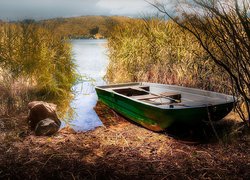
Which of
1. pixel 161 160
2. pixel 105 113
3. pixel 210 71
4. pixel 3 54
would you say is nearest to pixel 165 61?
pixel 210 71

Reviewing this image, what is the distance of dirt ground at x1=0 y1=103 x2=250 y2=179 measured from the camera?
358 centimetres

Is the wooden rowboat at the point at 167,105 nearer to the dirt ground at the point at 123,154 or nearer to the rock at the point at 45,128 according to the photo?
the dirt ground at the point at 123,154

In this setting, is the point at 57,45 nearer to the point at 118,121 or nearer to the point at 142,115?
the point at 118,121

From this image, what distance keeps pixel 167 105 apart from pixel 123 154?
1.68m

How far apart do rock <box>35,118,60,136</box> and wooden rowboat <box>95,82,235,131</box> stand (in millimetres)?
1447

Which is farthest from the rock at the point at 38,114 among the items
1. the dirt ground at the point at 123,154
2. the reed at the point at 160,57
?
Result: the reed at the point at 160,57

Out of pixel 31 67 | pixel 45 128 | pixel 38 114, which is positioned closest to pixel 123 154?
pixel 45 128

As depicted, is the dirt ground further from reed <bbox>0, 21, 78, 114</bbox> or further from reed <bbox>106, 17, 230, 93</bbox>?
reed <bbox>106, 17, 230, 93</bbox>

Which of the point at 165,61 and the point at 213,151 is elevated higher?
the point at 165,61

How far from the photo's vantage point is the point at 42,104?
577 centimetres

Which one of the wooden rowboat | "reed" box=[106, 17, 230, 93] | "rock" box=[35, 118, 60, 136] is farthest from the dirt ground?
"reed" box=[106, 17, 230, 93]

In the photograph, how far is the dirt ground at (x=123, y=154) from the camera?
3578 mm

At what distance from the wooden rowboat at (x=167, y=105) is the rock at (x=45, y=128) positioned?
1447 mm

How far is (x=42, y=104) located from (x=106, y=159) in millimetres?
2105
